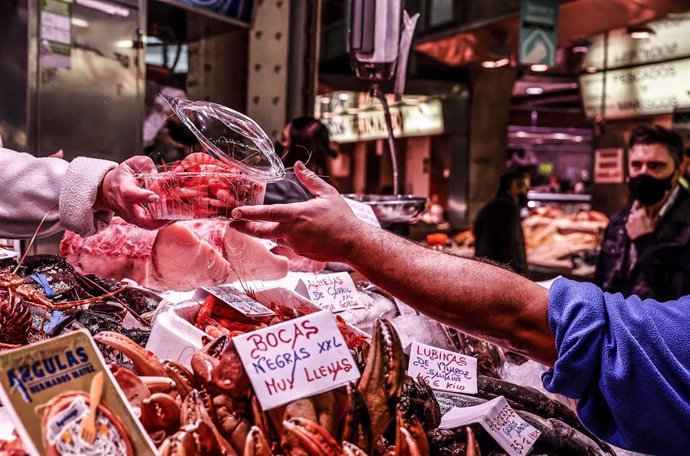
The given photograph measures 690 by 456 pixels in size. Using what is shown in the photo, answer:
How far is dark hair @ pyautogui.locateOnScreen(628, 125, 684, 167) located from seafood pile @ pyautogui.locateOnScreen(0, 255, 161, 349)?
11.1ft

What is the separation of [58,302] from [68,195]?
0.25 metres

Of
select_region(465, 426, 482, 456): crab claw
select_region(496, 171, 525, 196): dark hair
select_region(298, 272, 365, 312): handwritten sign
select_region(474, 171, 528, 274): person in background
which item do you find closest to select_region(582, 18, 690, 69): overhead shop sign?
select_region(496, 171, 525, 196): dark hair

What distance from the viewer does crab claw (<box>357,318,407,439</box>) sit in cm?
118

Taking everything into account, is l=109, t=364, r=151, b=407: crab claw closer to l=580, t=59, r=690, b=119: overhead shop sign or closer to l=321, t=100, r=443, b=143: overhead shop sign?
l=580, t=59, r=690, b=119: overhead shop sign

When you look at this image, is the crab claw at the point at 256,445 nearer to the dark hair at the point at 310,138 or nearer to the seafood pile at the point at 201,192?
the seafood pile at the point at 201,192

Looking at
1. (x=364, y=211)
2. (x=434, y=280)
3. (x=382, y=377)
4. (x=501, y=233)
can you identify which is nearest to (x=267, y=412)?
(x=382, y=377)

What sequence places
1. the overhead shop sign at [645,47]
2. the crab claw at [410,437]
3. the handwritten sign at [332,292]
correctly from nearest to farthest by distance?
1. the crab claw at [410,437]
2. the handwritten sign at [332,292]
3. the overhead shop sign at [645,47]

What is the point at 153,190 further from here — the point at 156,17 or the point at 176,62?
the point at 176,62

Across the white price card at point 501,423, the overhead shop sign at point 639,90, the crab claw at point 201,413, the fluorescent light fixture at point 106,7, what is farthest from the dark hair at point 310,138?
the overhead shop sign at point 639,90

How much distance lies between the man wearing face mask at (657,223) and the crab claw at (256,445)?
3589mm

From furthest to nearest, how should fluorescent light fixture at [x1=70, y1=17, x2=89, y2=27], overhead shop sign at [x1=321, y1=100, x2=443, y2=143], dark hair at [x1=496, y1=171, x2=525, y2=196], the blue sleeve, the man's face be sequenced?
overhead shop sign at [x1=321, y1=100, x2=443, y2=143], dark hair at [x1=496, y1=171, x2=525, y2=196], the man's face, fluorescent light fixture at [x1=70, y1=17, x2=89, y2=27], the blue sleeve

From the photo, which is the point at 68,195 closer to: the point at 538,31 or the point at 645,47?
the point at 538,31

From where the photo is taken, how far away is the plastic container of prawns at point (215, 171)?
1538mm

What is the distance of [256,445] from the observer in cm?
106
